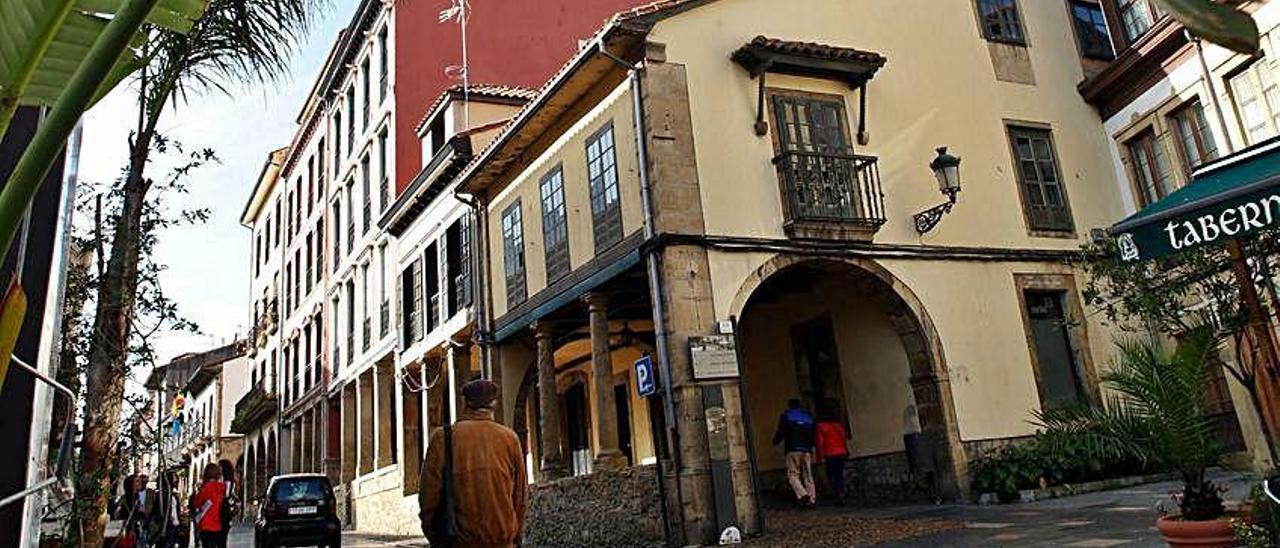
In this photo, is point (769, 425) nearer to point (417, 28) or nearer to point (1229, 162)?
point (1229, 162)

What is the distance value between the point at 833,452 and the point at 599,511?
3.69 m

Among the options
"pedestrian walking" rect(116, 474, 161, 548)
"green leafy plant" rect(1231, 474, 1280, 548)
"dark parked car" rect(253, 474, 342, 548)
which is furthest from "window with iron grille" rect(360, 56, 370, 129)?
"green leafy plant" rect(1231, 474, 1280, 548)

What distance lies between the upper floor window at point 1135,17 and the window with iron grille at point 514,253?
10718mm

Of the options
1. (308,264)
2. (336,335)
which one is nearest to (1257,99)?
(336,335)

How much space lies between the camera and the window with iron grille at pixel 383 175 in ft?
77.8

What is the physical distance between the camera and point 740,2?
43.7 ft

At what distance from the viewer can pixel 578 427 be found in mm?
20391

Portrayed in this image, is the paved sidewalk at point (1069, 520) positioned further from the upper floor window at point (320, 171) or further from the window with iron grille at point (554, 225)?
the upper floor window at point (320, 171)

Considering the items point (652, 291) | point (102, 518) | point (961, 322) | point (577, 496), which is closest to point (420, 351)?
point (577, 496)

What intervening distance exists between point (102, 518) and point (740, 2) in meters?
10.3

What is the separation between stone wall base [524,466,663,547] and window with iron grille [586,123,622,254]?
3388 millimetres

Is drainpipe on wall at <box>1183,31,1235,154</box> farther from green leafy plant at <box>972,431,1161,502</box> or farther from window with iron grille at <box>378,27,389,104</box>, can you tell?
window with iron grille at <box>378,27,389,104</box>

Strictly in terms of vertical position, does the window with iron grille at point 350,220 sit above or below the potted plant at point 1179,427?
above

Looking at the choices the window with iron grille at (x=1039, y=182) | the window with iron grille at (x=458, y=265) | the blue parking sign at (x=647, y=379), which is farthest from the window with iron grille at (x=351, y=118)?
the window with iron grille at (x=1039, y=182)
